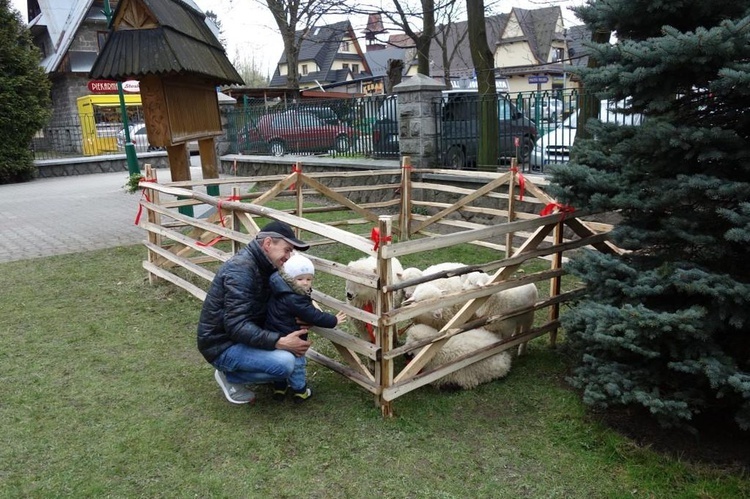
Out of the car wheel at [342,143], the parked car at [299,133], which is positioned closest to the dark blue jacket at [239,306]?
the parked car at [299,133]

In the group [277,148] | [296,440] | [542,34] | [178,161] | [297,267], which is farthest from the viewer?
[542,34]

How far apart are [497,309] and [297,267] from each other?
1768 mm

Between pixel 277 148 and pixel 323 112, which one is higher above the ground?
pixel 323 112

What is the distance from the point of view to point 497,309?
15.5 ft

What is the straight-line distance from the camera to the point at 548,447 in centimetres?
362

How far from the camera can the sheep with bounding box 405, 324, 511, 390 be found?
14.2ft

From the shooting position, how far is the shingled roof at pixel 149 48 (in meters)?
7.02

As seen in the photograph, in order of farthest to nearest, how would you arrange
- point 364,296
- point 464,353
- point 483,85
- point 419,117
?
point 483,85 < point 419,117 < point 364,296 < point 464,353

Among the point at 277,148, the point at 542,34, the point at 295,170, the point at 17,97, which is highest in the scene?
the point at 542,34

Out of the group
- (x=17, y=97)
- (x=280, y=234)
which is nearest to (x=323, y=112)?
(x=280, y=234)

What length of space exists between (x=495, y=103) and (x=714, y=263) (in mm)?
6976

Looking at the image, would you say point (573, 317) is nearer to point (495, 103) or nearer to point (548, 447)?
point (548, 447)

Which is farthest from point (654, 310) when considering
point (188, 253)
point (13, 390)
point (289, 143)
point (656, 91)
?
point (289, 143)

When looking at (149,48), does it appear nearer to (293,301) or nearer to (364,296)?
(364,296)
